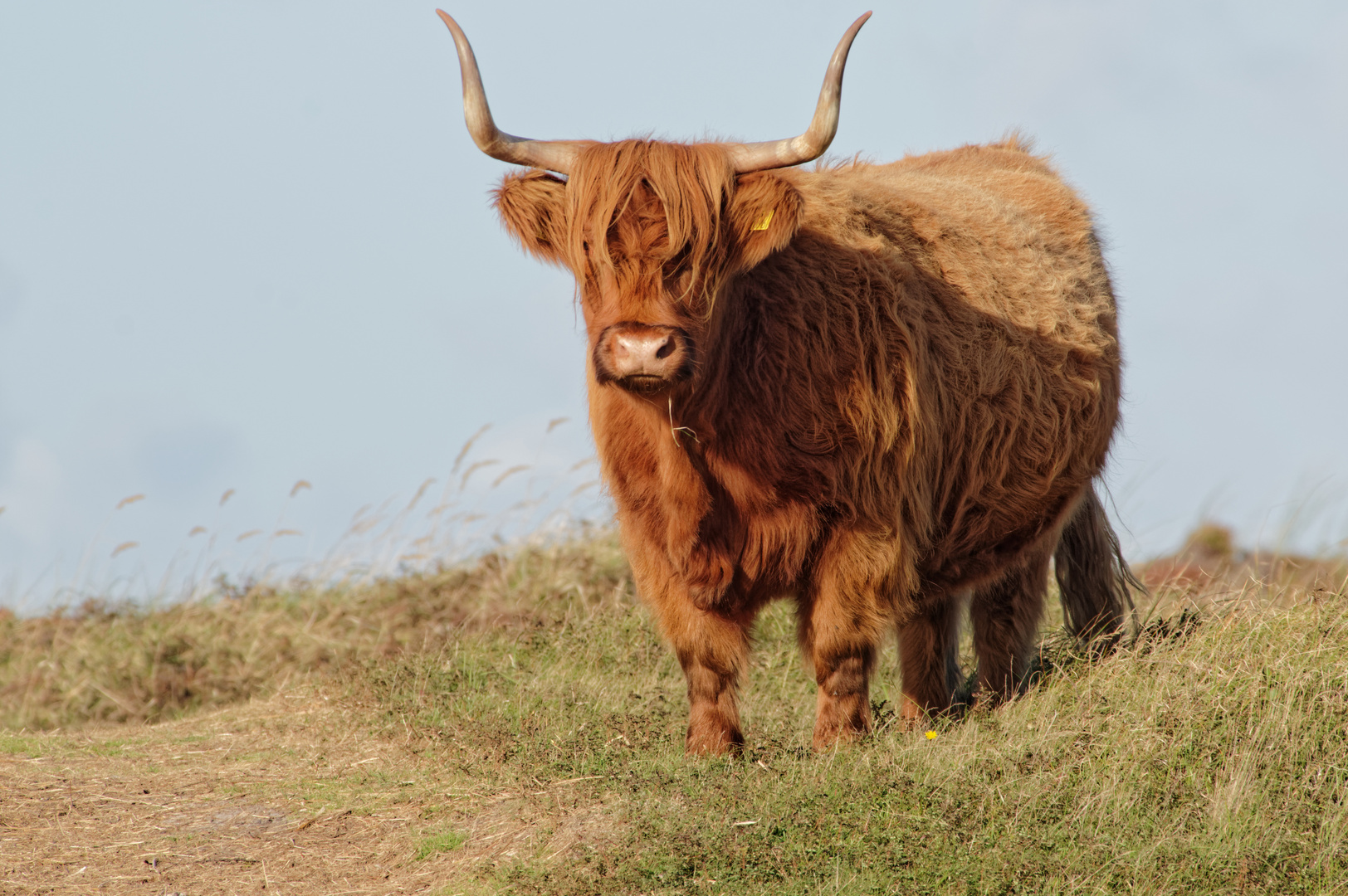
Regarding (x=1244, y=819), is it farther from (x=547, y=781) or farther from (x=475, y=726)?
(x=475, y=726)

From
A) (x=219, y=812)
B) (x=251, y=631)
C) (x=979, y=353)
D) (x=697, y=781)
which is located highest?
(x=979, y=353)

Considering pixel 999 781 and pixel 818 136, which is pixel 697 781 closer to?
pixel 999 781

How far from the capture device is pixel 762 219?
445 cm

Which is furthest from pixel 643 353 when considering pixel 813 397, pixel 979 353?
pixel 979 353

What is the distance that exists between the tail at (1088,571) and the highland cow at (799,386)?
37.0 inches

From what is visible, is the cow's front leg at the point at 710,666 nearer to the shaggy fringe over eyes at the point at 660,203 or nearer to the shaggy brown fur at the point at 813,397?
the shaggy brown fur at the point at 813,397

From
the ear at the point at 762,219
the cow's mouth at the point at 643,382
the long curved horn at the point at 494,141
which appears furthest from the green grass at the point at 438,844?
the long curved horn at the point at 494,141

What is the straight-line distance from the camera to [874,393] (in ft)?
15.7

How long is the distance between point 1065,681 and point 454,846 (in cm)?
275

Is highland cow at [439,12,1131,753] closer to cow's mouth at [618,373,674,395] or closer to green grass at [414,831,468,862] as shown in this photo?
cow's mouth at [618,373,674,395]

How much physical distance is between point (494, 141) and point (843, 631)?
7.44 feet

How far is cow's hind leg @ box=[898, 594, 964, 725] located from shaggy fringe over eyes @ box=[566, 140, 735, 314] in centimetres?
251

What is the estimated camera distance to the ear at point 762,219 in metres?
4.42

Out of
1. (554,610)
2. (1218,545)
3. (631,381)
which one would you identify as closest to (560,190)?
(631,381)
